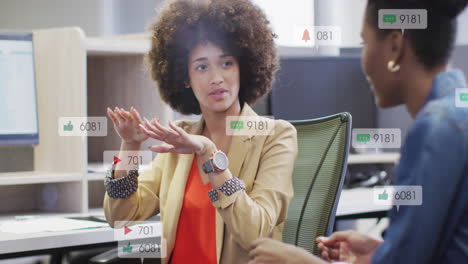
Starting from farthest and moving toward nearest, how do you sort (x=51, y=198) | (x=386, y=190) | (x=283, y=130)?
(x=386, y=190), (x=51, y=198), (x=283, y=130)

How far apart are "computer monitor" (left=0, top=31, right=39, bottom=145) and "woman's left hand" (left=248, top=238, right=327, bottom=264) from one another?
3.33 ft

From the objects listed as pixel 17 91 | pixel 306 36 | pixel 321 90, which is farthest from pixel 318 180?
pixel 321 90

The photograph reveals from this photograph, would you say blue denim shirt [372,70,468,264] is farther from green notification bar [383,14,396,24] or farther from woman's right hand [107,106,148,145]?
woman's right hand [107,106,148,145]

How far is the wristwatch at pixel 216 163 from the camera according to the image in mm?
Result: 1318

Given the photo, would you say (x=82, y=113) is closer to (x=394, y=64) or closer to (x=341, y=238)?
(x=341, y=238)

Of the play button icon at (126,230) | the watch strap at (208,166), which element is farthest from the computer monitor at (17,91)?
the watch strap at (208,166)

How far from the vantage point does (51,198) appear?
1.97m

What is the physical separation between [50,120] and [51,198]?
223mm

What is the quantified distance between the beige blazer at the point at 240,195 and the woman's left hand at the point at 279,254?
26cm

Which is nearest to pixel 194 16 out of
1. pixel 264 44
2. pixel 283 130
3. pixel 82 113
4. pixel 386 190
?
pixel 264 44

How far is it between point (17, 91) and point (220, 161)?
0.79m

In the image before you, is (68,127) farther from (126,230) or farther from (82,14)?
(82,14)

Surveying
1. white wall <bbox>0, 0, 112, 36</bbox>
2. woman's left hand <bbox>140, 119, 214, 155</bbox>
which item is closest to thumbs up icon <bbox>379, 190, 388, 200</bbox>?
woman's left hand <bbox>140, 119, 214, 155</bbox>

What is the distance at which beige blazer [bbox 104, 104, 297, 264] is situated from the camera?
4.42ft
